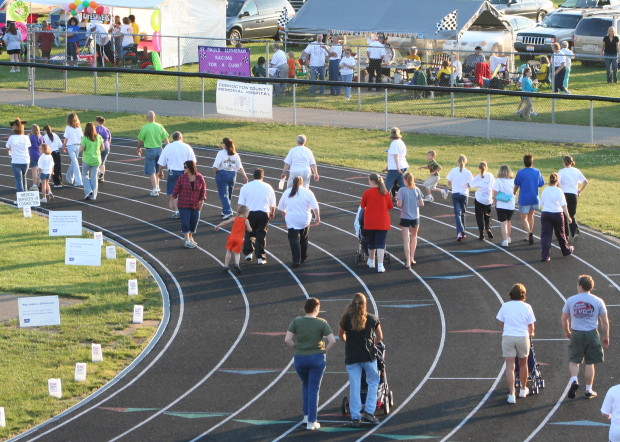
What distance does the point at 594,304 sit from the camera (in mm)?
12586

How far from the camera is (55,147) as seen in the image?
23609 millimetres

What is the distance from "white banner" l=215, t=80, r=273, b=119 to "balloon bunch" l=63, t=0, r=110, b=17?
35.1 ft

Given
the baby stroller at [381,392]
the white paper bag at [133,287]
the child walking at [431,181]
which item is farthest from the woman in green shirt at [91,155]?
the baby stroller at [381,392]

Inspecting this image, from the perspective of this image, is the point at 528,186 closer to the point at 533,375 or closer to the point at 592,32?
the point at 533,375

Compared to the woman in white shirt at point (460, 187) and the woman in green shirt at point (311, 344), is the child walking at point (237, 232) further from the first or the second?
the woman in green shirt at point (311, 344)

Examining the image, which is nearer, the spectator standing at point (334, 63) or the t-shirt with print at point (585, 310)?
the t-shirt with print at point (585, 310)

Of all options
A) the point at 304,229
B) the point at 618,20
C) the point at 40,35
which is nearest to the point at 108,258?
the point at 304,229

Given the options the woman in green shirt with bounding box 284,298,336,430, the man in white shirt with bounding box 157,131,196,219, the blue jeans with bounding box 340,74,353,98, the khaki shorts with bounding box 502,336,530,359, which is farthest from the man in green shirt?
the blue jeans with bounding box 340,74,353,98

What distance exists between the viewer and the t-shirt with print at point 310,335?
11.7 m

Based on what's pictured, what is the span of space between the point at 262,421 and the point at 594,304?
174 inches

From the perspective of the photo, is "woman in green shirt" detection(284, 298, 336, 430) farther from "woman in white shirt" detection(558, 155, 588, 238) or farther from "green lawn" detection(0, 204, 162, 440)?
"woman in white shirt" detection(558, 155, 588, 238)

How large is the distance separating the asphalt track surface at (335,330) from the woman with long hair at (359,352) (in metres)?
0.28

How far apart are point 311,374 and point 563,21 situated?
1247 inches

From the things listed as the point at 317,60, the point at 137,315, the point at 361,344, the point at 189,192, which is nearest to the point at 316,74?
the point at 317,60
